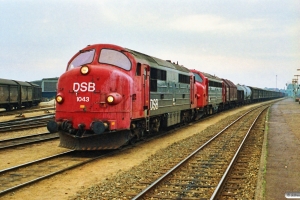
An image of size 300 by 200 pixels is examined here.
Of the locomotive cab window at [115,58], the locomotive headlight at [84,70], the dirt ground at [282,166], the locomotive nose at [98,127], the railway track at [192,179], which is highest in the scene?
the locomotive cab window at [115,58]

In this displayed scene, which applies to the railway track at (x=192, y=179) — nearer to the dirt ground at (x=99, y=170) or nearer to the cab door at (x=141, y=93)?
the dirt ground at (x=99, y=170)

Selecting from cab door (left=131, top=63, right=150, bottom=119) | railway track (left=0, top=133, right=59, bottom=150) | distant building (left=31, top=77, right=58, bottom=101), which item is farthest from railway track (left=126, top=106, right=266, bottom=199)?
distant building (left=31, top=77, right=58, bottom=101)

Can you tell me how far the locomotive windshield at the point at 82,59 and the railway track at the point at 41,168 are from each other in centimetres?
307

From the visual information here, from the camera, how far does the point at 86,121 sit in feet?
36.4

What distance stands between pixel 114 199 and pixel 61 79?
5.77 m

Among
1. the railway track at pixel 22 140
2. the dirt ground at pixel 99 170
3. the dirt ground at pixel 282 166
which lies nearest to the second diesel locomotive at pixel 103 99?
the dirt ground at pixel 99 170

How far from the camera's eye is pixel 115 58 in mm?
12102

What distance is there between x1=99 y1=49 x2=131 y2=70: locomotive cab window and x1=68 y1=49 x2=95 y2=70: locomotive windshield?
1.21 ft

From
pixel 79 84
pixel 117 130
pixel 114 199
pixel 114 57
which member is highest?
pixel 114 57

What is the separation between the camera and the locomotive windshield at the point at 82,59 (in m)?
12.1

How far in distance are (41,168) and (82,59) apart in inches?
164

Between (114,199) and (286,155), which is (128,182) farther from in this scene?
(286,155)

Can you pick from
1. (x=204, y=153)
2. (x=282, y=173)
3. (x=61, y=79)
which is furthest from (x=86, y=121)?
(x=282, y=173)

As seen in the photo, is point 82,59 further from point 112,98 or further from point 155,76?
point 155,76
